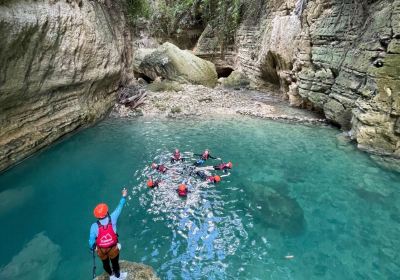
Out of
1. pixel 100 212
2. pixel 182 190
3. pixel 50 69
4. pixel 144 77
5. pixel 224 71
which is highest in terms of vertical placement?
pixel 50 69

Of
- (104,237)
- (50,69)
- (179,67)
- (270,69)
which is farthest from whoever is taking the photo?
(179,67)

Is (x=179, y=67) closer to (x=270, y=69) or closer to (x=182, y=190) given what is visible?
(x=270, y=69)

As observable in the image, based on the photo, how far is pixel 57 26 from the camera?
1437 cm

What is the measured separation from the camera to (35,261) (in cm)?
805

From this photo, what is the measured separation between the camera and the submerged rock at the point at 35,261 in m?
7.59

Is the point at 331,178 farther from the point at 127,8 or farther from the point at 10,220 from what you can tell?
the point at 127,8

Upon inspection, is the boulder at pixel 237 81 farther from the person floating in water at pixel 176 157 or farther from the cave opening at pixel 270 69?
the person floating in water at pixel 176 157

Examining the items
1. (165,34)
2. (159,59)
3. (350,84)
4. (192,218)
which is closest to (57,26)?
(192,218)

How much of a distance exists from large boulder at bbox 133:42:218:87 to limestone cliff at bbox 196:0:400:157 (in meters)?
4.20

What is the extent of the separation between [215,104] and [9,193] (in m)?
14.4

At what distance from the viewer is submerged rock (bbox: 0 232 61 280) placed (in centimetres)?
759

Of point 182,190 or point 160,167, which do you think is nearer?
point 182,190

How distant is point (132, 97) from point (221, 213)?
14.3 meters

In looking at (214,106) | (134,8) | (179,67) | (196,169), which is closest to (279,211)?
(196,169)
